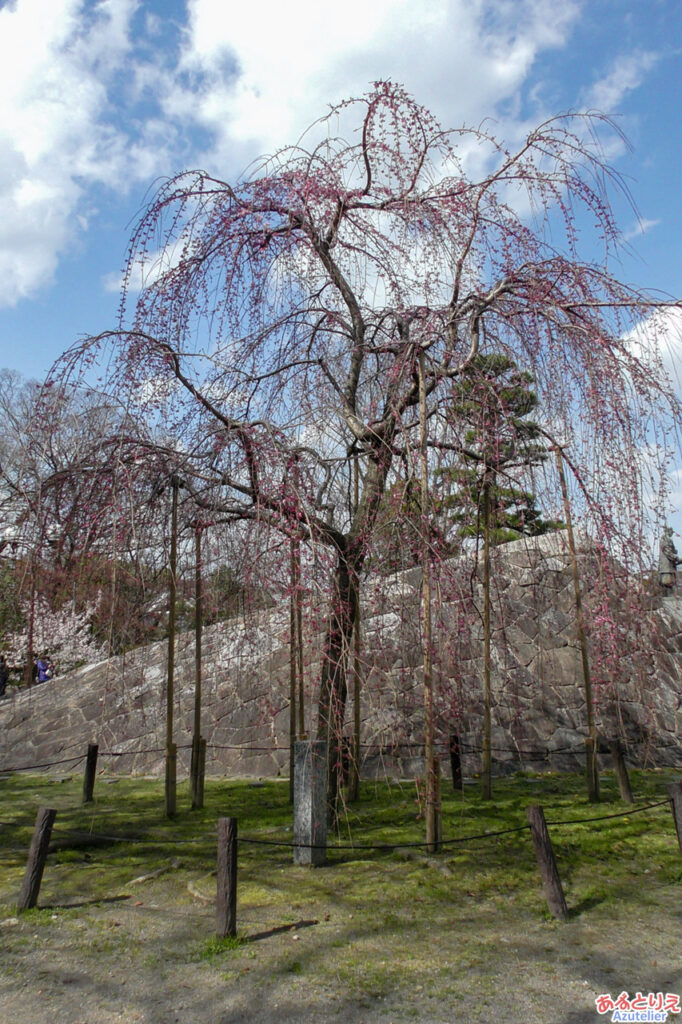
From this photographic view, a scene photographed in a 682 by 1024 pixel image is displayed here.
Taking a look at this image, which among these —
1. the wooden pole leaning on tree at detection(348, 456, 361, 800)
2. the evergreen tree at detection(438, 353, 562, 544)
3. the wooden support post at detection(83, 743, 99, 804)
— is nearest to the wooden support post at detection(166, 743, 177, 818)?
the wooden support post at detection(83, 743, 99, 804)

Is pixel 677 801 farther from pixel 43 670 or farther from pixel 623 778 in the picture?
pixel 43 670

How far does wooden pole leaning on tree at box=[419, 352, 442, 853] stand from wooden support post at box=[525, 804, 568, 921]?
0.73m

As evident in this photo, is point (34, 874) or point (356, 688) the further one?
point (356, 688)

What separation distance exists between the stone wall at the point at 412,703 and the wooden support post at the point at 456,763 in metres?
0.36

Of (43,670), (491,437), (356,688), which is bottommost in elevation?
(356,688)

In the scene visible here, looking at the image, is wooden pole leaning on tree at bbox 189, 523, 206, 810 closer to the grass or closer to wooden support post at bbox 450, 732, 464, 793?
the grass

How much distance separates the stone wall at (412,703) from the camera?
28.8 ft

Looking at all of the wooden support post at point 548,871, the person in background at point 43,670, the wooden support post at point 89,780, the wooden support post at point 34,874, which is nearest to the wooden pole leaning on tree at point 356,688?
the wooden support post at point 548,871

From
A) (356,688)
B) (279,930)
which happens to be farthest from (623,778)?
(279,930)

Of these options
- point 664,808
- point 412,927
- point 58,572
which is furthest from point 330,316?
point 664,808

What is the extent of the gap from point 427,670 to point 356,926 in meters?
1.46

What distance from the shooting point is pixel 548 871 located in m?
4.11

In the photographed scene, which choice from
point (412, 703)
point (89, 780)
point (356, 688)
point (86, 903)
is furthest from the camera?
point (412, 703)

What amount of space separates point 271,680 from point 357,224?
6493 mm
